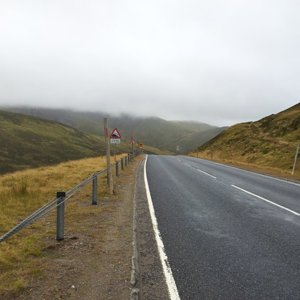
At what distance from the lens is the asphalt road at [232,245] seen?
5633 millimetres

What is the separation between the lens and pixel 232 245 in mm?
7824

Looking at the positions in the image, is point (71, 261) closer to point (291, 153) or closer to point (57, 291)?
point (57, 291)

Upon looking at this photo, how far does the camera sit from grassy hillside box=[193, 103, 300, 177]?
45844 mm

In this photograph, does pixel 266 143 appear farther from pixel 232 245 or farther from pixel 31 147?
pixel 31 147

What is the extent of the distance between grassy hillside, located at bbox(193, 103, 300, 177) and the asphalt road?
983 inches

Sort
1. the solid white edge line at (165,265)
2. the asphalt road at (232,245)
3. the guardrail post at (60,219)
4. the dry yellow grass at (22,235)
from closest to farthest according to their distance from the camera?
the solid white edge line at (165,265) < the asphalt road at (232,245) < the dry yellow grass at (22,235) < the guardrail post at (60,219)

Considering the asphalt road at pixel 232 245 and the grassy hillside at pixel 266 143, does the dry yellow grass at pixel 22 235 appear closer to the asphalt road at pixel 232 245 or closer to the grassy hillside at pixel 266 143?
the asphalt road at pixel 232 245

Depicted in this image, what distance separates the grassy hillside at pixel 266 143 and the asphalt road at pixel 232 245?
2496 cm

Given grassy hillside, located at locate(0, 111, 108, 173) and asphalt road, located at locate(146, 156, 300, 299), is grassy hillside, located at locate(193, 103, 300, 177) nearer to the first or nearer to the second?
asphalt road, located at locate(146, 156, 300, 299)

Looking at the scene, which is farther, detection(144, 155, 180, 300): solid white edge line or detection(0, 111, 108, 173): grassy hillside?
detection(0, 111, 108, 173): grassy hillside

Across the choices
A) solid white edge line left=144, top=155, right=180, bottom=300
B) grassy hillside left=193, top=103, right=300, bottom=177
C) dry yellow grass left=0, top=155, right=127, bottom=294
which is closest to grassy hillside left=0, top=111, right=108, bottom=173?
grassy hillside left=193, top=103, right=300, bottom=177

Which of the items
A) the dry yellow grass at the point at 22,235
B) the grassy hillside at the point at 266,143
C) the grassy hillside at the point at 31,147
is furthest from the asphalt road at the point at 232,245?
the grassy hillside at the point at 31,147

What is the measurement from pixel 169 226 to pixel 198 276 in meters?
3.53

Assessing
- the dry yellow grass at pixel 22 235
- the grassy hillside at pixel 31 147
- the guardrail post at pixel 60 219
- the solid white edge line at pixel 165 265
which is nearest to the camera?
the solid white edge line at pixel 165 265
